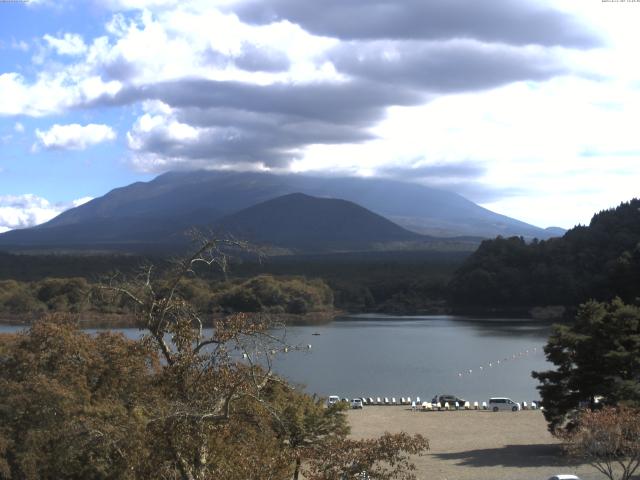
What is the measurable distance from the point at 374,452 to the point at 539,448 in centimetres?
1296

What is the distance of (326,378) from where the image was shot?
38594mm

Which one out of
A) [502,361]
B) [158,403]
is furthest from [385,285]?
[158,403]

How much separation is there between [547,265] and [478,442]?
Result: 61627 mm

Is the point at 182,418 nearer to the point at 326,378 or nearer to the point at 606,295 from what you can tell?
the point at 326,378

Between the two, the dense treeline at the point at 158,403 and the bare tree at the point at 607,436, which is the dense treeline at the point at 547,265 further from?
the dense treeline at the point at 158,403

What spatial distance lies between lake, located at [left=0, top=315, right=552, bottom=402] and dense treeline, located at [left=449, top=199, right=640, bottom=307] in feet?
36.7

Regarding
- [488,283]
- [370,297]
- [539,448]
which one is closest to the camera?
[539,448]

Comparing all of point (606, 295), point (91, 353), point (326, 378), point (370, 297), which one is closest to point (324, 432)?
point (91, 353)

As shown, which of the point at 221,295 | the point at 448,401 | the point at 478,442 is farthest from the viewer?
the point at 221,295

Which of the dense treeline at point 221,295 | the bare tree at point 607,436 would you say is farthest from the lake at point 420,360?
the bare tree at point 607,436

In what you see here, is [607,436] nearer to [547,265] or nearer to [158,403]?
[158,403]

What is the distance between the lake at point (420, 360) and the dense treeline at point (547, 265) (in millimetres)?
11182

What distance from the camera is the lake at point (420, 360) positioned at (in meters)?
36.2

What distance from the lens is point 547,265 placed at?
80438 mm
